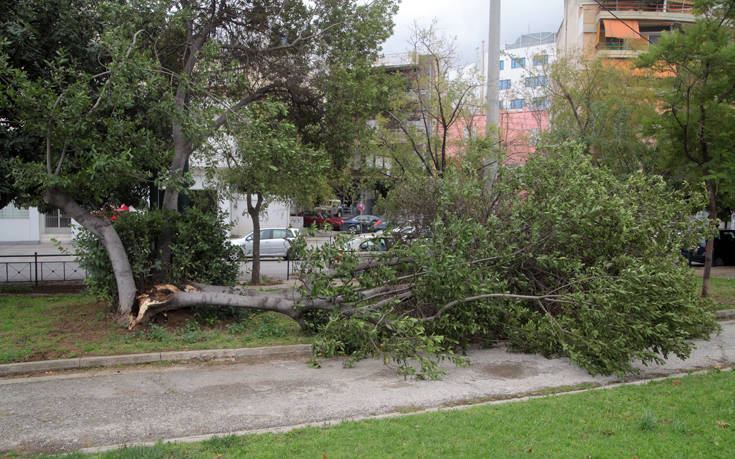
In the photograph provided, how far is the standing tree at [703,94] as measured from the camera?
12.0 metres

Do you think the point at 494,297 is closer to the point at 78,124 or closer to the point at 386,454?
the point at 386,454

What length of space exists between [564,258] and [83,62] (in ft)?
33.8

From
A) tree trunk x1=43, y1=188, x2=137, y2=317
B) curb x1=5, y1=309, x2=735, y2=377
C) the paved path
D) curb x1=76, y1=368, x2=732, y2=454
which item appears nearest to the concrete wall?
tree trunk x1=43, y1=188, x2=137, y2=317

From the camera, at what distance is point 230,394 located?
6707 mm

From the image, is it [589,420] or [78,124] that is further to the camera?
[78,124]

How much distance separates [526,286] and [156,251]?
681cm

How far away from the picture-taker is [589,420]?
5.22m

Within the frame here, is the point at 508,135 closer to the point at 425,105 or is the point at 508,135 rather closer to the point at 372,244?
the point at 425,105

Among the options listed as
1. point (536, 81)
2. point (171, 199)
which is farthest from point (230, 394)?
point (536, 81)

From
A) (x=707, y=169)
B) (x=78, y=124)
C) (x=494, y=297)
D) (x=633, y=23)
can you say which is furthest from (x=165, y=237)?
(x=633, y=23)

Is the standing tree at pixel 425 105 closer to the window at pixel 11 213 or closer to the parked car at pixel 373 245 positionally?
the parked car at pixel 373 245

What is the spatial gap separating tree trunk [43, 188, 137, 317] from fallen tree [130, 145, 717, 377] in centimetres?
26

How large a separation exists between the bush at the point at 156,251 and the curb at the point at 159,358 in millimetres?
2003

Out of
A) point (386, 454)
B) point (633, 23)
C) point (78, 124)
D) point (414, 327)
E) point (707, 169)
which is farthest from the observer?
point (633, 23)
